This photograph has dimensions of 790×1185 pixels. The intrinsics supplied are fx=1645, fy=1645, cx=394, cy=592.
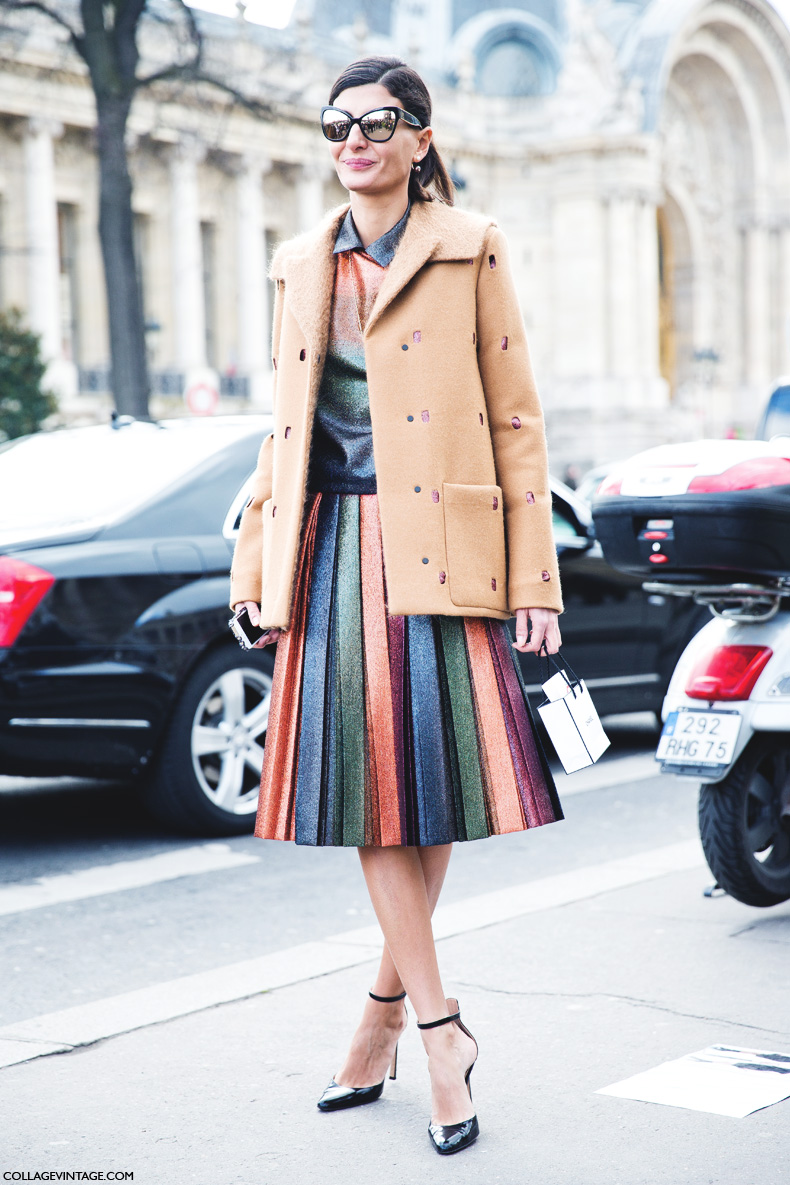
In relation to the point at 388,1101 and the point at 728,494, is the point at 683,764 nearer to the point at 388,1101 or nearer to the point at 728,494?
the point at 728,494

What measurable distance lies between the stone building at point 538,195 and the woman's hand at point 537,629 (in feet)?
91.5

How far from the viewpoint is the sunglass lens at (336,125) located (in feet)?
10.5

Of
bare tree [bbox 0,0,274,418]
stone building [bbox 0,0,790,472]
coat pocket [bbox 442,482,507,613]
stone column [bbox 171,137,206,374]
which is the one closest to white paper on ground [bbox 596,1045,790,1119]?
coat pocket [bbox 442,482,507,613]

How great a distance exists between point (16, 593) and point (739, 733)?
256cm

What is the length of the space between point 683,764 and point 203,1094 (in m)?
1.89

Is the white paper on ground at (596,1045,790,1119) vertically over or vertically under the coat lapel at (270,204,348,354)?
under

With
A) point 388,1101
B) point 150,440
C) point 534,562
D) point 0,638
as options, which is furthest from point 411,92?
point 150,440

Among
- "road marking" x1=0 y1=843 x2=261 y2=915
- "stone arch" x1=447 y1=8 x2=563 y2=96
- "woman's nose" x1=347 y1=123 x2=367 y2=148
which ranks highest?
"stone arch" x1=447 y1=8 x2=563 y2=96

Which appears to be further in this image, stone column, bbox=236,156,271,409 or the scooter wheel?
stone column, bbox=236,156,271,409

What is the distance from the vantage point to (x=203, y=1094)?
347 centimetres

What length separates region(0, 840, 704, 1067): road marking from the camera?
3965 mm

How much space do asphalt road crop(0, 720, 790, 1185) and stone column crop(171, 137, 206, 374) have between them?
120 feet

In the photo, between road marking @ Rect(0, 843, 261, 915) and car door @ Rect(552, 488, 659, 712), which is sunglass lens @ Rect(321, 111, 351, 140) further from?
car door @ Rect(552, 488, 659, 712)

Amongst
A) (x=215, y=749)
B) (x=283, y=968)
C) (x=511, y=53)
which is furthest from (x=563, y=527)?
(x=511, y=53)
